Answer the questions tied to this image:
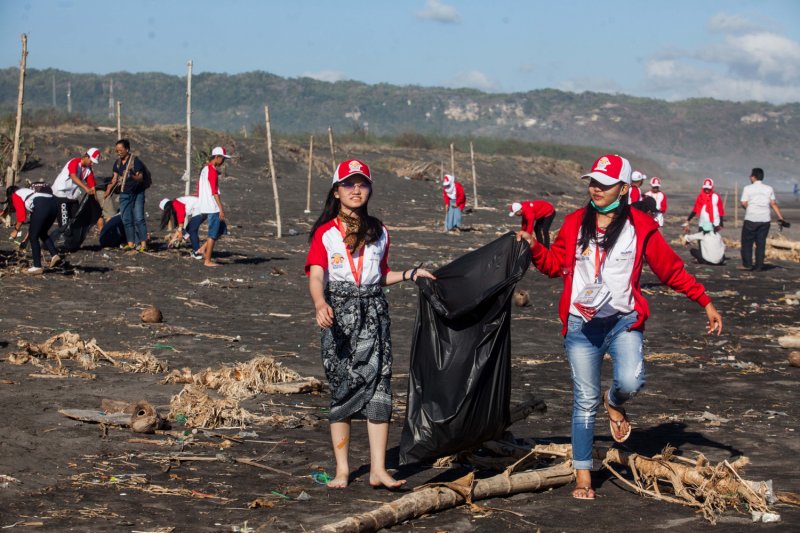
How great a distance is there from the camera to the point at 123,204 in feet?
59.1

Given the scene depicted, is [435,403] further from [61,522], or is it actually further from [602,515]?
[61,522]

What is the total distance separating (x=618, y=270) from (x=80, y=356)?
18.6 ft

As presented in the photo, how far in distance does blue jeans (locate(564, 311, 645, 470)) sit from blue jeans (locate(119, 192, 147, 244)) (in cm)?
1292

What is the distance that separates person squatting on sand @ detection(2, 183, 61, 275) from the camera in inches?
596

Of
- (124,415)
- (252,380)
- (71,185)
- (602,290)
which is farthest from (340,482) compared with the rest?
(71,185)

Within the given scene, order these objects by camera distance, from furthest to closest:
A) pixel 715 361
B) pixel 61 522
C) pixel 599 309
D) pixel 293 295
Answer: pixel 293 295, pixel 715 361, pixel 599 309, pixel 61 522

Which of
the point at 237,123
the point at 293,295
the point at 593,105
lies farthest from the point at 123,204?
the point at 593,105

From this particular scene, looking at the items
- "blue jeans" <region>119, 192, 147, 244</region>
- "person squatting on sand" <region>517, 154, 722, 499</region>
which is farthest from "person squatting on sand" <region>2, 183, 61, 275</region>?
"person squatting on sand" <region>517, 154, 722, 499</region>

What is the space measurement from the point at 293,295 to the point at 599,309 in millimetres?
10164

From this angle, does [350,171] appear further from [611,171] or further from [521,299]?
[521,299]

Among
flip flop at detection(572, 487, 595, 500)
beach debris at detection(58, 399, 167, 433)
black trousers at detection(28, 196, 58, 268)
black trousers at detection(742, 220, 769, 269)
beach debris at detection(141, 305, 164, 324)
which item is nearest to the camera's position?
flip flop at detection(572, 487, 595, 500)

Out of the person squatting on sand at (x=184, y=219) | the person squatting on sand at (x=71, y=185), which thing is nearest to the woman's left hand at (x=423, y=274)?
the person squatting on sand at (x=184, y=219)

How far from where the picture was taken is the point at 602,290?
603cm

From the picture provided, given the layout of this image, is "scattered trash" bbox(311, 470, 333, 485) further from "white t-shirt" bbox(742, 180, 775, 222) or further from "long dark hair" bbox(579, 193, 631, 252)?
"white t-shirt" bbox(742, 180, 775, 222)
